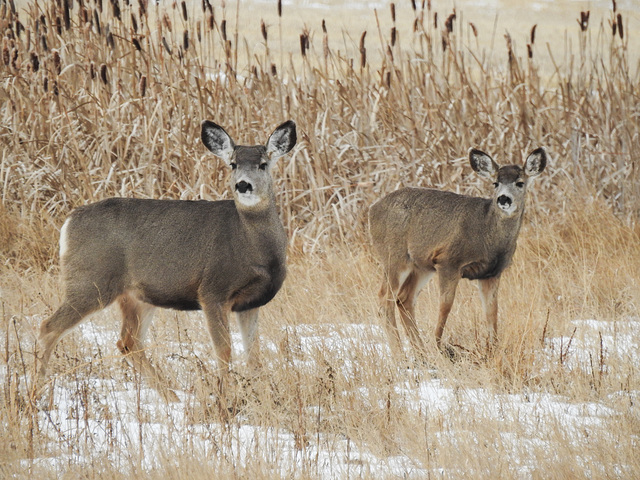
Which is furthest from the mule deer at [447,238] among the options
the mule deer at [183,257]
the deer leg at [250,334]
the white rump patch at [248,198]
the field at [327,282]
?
Result: the white rump patch at [248,198]

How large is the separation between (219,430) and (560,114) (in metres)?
5.76

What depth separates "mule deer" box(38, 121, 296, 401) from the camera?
15.2 feet

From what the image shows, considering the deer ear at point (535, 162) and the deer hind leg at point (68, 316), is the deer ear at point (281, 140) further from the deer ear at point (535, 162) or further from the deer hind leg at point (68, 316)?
the deer ear at point (535, 162)

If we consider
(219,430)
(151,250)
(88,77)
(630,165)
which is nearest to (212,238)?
(151,250)

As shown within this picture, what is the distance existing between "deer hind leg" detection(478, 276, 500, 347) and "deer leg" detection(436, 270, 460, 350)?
20cm

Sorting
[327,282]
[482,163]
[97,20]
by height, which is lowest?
[327,282]

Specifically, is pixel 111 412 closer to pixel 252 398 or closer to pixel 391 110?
pixel 252 398

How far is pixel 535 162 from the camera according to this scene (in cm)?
551

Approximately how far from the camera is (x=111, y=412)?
4027mm

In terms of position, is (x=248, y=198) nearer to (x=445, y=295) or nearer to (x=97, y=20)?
(x=445, y=295)

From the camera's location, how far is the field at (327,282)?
11.6 feet

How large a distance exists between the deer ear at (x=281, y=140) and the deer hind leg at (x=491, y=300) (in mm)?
1494

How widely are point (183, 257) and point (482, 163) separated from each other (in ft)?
6.75

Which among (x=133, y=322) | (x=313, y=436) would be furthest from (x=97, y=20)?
(x=313, y=436)
